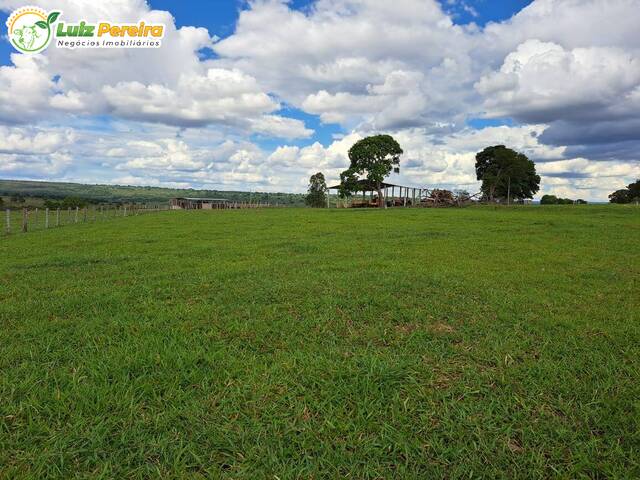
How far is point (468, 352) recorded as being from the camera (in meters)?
3.89

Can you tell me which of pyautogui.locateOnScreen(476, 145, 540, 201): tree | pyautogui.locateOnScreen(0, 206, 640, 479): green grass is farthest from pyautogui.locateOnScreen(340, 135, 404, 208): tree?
pyautogui.locateOnScreen(0, 206, 640, 479): green grass

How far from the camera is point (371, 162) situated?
48.7 m

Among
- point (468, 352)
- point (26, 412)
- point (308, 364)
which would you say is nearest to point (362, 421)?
point (308, 364)

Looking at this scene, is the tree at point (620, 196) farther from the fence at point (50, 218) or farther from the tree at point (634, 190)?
the fence at point (50, 218)

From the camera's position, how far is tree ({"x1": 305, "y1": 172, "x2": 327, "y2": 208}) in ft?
251

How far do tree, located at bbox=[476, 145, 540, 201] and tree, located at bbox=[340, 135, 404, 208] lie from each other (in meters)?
21.7

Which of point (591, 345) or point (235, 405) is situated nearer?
point (235, 405)

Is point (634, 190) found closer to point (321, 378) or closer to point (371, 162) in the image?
point (371, 162)

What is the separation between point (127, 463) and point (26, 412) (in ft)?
3.43

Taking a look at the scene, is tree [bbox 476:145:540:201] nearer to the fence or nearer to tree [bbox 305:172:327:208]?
tree [bbox 305:172:327:208]

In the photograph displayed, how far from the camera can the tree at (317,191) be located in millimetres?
76438

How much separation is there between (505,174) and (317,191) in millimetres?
32786

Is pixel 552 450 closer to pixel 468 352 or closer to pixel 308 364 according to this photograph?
pixel 468 352

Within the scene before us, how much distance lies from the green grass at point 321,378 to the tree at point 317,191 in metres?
70.0
